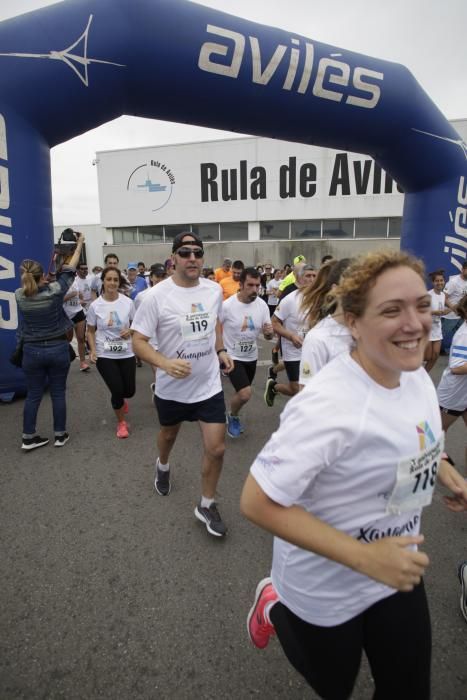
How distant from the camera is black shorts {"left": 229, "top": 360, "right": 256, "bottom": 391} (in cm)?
426

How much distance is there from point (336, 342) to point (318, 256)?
1730 cm

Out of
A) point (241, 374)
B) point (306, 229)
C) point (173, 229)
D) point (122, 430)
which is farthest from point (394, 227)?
point (122, 430)

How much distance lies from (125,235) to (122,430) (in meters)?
18.5

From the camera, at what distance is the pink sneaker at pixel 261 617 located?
1586 mm

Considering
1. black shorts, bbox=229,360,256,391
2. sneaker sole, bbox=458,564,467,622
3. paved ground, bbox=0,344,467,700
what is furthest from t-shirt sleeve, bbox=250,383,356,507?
black shorts, bbox=229,360,256,391

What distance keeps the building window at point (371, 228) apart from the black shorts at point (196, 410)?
57.7 feet

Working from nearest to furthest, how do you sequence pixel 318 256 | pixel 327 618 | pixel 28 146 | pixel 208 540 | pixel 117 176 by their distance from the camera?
1. pixel 327 618
2. pixel 208 540
3. pixel 28 146
4. pixel 318 256
5. pixel 117 176

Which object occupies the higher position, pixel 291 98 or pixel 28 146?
pixel 291 98

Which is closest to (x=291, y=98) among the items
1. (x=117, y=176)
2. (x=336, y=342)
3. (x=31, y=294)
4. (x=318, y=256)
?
(x=31, y=294)

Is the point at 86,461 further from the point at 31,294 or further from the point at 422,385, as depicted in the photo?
the point at 422,385

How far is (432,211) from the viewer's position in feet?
23.7

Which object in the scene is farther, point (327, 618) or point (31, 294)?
point (31, 294)

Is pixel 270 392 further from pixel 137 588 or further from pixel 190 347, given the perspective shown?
pixel 137 588

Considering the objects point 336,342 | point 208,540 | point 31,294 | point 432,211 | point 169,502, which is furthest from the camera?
point 432,211
